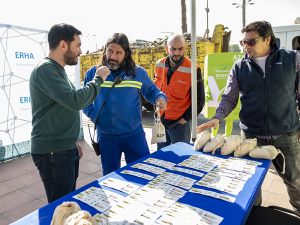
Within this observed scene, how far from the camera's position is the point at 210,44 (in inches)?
288

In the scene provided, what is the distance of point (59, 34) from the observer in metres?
1.98

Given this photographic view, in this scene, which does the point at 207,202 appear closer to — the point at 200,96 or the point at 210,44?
the point at 200,96

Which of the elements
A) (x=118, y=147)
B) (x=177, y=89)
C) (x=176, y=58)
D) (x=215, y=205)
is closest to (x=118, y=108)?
(x=118, y=147)

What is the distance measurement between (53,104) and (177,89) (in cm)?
176

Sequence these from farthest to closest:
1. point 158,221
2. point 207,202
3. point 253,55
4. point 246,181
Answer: point 253,55 < point 246,181 < point 207,202 < point 158,221

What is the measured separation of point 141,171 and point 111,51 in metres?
1.18

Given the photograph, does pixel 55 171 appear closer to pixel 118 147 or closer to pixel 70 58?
pixel 118 147

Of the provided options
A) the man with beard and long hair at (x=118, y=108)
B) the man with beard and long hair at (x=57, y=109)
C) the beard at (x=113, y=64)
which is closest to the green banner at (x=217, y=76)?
the man with beard and long hair at (x=118, y=108)

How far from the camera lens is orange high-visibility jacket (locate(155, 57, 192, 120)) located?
3346 millimetres

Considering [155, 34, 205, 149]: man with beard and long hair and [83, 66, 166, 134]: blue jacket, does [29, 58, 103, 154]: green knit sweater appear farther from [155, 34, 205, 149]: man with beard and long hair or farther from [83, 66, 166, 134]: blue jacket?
[155, 34, 205, 149]: man with beard and long hair

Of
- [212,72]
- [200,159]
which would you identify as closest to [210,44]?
[212,72]

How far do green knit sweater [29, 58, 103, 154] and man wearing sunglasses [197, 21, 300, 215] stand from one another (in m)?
1.05

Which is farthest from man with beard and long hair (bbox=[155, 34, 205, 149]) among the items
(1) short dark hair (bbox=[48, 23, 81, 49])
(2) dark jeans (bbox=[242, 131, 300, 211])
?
(1) short dark hair (bbox=[48, 23, 81, 49])

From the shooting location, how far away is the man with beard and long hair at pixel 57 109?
1.85 meters
